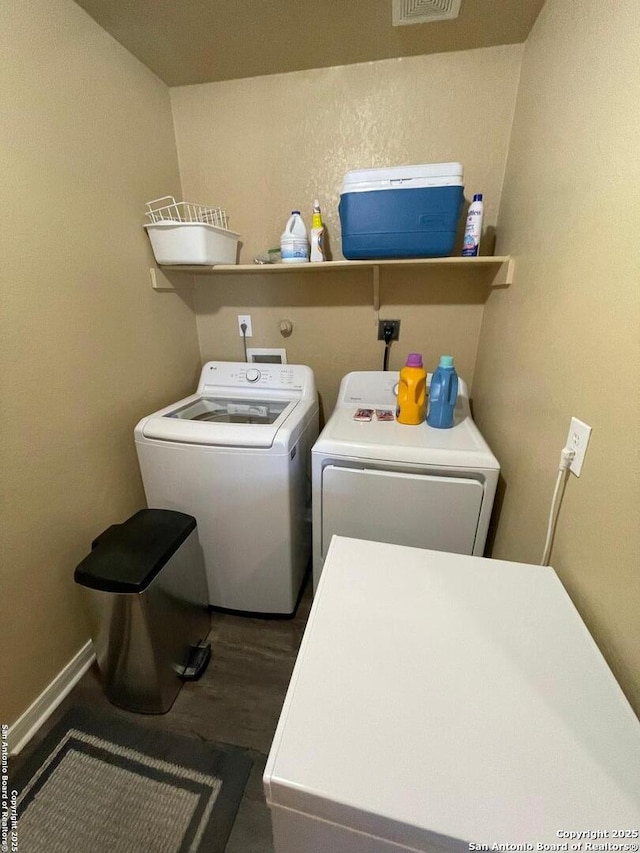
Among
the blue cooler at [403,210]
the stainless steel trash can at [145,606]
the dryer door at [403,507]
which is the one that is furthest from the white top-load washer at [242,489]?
the blue cooler at [403,210]

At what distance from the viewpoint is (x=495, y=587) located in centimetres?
83

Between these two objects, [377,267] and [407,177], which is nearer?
[407,177]

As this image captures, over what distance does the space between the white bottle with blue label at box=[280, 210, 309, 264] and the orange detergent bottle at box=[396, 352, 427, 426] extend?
2.20 ft

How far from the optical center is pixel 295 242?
1588 millimetres

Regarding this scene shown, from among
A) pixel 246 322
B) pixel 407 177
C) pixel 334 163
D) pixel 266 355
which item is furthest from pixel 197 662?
pixel 334 163

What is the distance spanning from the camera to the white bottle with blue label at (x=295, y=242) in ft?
5.21

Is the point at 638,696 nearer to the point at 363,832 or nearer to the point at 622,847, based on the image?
the point at 622,847

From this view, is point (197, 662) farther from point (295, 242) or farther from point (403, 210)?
point (403, 210)

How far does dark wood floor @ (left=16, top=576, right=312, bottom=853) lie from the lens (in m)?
1.04

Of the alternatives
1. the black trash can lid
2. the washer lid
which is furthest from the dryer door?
the black trash can lid

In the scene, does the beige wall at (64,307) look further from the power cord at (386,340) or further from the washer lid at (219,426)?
the power cord at (386,340)

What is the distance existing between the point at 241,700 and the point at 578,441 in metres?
1.42

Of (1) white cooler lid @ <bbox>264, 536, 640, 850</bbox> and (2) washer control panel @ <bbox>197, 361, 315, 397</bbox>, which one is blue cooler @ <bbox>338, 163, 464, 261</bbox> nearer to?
(2) washer control panel @ <bbox>197, 361, 315, 397</bbox>

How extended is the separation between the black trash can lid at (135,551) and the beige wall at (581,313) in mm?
1197
